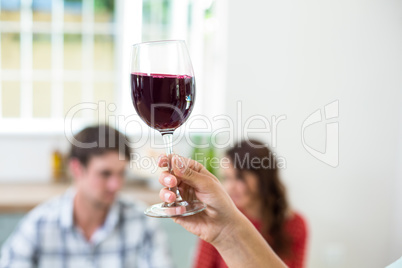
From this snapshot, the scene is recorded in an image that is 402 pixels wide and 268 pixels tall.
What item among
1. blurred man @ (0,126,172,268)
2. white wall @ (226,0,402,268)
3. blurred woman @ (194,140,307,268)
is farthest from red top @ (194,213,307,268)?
white wall @ (226,0,402,268)

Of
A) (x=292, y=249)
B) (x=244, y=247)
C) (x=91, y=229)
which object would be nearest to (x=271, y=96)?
(x=292, y=249)

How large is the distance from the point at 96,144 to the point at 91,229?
1.14ft

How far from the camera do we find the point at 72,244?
1.76m

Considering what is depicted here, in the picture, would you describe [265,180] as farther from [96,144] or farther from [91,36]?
[91,36]

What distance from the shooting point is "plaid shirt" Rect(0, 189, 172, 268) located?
5.70 ft

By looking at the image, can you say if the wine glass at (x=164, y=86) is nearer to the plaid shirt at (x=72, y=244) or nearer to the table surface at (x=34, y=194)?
the plaid shirt at (x=72, y=244)

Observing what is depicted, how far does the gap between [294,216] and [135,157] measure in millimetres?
1098

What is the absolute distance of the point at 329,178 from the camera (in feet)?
7.61

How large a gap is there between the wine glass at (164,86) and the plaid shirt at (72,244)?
1225 millimetres

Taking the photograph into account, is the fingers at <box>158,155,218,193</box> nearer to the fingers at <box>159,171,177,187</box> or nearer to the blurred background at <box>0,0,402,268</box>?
the fingers at <box>159,171,177,187</box>

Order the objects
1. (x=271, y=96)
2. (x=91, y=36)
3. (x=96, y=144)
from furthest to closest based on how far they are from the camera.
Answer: (x=91, y=36) → (x=271, y=96) → (x=96, y=144)

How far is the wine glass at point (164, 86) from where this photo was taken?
591 mm

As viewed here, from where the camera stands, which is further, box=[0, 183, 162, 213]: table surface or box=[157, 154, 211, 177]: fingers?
box=[0, 183, 162, 213]: table surface

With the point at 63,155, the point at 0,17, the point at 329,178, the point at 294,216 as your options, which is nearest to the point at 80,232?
the point at 294,216
